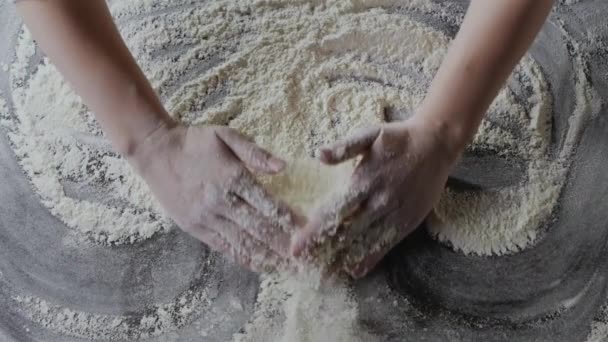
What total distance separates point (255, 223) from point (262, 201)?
0.03 m

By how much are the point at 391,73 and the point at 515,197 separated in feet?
0.81

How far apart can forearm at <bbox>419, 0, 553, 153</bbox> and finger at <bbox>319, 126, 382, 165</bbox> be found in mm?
84

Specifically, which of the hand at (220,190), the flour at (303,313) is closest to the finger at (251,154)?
the hand at (220,190)

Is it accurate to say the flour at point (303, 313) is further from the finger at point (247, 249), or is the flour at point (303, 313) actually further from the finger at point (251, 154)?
the finger at point (251, 154)

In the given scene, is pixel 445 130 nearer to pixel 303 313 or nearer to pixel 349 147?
pixel 349 147

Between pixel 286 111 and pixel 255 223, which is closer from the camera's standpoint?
pixel 255 223

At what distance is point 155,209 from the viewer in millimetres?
929

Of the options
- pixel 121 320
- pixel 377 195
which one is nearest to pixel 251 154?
pixel 377 195

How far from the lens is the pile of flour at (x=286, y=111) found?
0.89 meters

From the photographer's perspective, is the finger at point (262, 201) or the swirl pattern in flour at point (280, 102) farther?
the swirl pattern in flour at point (280, 102)

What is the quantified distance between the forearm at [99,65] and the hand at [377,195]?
231mm

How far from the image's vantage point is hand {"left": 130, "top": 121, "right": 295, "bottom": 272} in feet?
2.67

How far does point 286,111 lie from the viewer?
971 mm

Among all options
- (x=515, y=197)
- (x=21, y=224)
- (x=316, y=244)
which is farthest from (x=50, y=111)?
(x=515, y=197)
